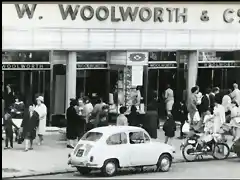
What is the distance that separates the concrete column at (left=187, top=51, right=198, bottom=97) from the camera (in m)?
12.5

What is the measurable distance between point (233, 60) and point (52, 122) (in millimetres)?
3377

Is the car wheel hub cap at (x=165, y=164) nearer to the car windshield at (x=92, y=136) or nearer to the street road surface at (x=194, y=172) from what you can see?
the street road surface at (x=194, y=172)

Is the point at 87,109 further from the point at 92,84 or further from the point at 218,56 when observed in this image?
the point at 218,56

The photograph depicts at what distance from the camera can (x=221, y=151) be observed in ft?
41.5

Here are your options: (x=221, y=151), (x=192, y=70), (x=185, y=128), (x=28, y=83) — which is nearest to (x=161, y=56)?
(x=192, y=70)

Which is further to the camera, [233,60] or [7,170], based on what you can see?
[233,60]

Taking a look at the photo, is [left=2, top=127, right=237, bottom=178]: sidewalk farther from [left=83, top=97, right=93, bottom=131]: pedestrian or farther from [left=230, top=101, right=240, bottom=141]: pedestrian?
[left=230, top=101, right=240, bottom=141]: pedestrian

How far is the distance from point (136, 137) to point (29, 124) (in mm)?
1832

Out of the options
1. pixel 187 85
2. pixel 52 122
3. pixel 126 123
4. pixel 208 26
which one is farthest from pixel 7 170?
pixel 208 26

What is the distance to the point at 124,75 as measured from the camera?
40.3ft

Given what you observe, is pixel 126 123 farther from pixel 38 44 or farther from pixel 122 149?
pixel 38 44

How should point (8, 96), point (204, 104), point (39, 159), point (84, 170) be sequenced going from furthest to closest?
point (204, 104) < point (39, 159) < point (8, 96) < point (84, 170)

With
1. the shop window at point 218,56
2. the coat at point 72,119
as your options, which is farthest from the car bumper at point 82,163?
the shop window at point 218,56

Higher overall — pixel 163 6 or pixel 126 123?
pixel 163 6
